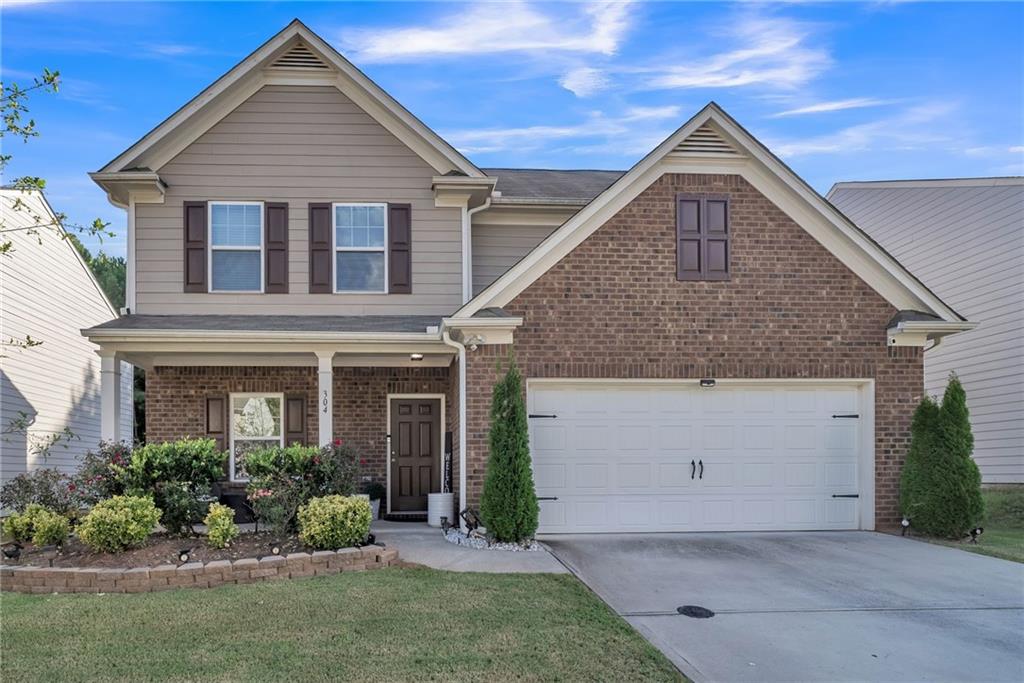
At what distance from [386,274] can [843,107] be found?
8.31m

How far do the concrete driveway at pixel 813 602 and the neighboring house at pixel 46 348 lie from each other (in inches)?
379

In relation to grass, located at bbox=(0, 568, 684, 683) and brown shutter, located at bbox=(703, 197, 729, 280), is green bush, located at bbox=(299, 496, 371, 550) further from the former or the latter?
brown shutter, located at bbox=(703, 197, 729, 280)

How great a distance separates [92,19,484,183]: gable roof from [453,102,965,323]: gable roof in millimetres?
2754

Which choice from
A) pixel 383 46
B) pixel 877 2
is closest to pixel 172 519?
pixel 383 46

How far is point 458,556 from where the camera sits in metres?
9.09

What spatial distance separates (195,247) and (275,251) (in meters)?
1.24

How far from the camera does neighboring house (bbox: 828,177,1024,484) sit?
1463 cm

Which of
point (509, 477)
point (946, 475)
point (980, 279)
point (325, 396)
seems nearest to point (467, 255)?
point (325, 396)

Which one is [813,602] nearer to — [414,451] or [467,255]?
[467,255]

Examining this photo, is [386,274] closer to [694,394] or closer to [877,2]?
[694,394]

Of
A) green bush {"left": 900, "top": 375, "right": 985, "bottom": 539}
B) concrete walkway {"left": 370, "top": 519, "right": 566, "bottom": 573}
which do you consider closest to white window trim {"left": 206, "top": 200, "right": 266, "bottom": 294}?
concrete walkway {"left": 370, "top": 519, "right": 566, "bottom": 573}

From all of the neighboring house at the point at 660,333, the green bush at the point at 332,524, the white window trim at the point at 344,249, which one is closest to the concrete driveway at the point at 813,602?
the neighboring house at the point at 660,333

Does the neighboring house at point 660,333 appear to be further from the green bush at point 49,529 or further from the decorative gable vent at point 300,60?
the green bush at point 49,529

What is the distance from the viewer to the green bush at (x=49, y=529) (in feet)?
28.9
